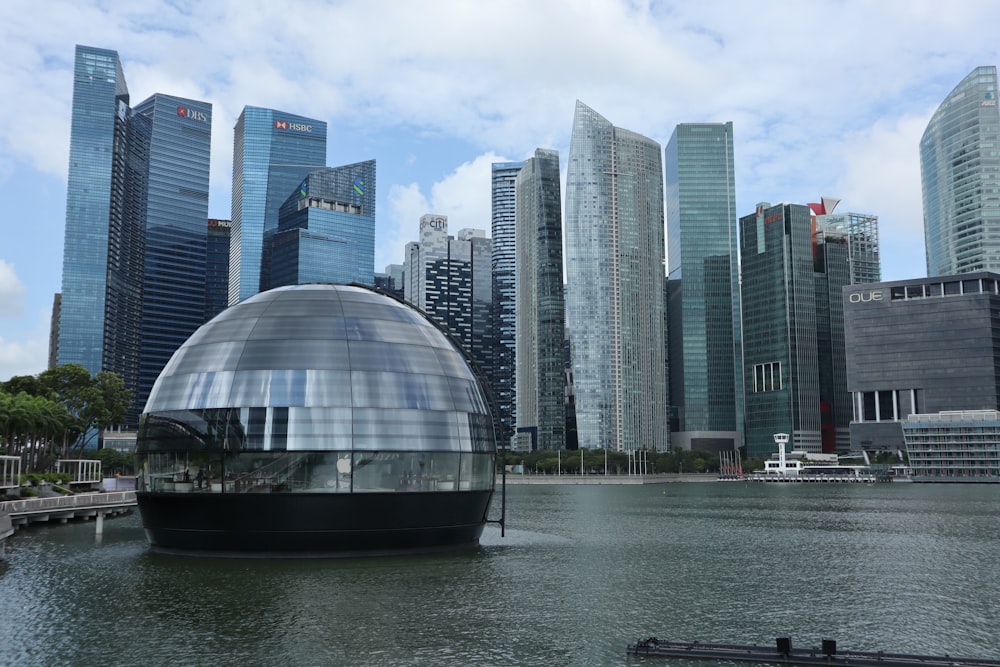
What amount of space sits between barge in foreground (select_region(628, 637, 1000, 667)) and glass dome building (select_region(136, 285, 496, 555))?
2670 centimetres

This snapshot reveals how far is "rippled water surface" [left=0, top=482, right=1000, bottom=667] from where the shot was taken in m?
33.5

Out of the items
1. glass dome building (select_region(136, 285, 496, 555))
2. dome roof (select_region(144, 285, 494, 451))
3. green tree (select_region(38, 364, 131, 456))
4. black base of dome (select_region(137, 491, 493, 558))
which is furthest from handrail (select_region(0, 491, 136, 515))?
green tree (select_region(38, 364, 131, 456))

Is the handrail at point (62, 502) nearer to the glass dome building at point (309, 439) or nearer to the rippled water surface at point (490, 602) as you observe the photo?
the rippled water surface at point (490, 602)

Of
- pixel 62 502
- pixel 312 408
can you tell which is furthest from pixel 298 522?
pixel 62 502

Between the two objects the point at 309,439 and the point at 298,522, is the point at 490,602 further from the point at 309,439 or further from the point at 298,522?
the point at 309,439

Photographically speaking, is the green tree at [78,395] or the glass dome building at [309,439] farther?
the green tree at [78,395]

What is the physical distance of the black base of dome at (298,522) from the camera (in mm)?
54750

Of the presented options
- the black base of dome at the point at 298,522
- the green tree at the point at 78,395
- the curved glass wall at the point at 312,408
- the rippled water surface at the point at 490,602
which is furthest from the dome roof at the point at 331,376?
the green tree at the point at 78,395

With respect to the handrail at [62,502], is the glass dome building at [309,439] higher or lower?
higher

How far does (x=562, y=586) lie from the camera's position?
47.4 metres

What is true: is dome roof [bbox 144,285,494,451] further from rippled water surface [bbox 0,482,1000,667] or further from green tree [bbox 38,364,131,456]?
green tree [bbox 38,364,131,456]

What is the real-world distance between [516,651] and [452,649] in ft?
7.65

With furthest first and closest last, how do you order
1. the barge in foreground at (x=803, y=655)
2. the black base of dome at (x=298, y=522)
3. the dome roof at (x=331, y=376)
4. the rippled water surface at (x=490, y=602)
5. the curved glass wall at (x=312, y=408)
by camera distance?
the dome roof at (x=331, y=376), the curved glass wall at (x=312, y=408), the black base of dome at (x=298, y=522), the rippled water surface at (x=490, y=602), the barge in foreground at (x=803, y=655)

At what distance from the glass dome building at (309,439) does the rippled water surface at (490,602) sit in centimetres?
224
